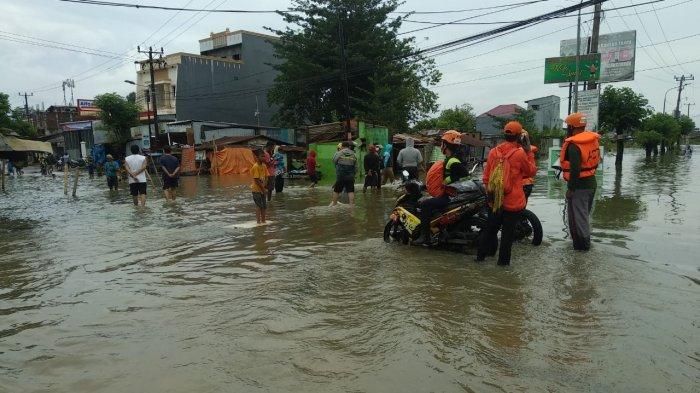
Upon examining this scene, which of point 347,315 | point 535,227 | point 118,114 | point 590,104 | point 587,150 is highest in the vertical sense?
point 118,114

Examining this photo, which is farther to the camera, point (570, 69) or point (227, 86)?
point (227, 86)

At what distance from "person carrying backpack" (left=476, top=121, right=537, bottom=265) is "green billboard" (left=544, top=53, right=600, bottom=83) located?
1095 cm

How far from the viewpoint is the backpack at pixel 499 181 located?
542 cm

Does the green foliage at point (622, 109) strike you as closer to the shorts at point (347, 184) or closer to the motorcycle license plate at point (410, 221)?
the shorts at point (347, 184)

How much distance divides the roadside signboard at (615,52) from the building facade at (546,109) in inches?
1515

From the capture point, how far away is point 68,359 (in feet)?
11.7

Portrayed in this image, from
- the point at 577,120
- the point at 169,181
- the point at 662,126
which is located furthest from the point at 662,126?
the point at 577,120

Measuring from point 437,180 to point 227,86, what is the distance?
3886 cm

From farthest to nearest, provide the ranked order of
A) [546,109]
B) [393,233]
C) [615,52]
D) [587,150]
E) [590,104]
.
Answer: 1. [546,109]
2. [615,52]
3. [590,104]
4. [393,233]
5. [587,150]

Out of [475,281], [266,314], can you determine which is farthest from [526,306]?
[266,314]

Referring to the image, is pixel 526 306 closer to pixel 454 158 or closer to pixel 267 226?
pixel 454 158

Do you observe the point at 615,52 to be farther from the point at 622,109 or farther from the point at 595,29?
the point at 622,109

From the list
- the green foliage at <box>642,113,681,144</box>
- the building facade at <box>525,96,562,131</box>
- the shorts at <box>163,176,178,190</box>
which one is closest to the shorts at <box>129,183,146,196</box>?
the shorts at <box>163,176,178,190</box>

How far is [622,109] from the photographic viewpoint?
27.4 meters
